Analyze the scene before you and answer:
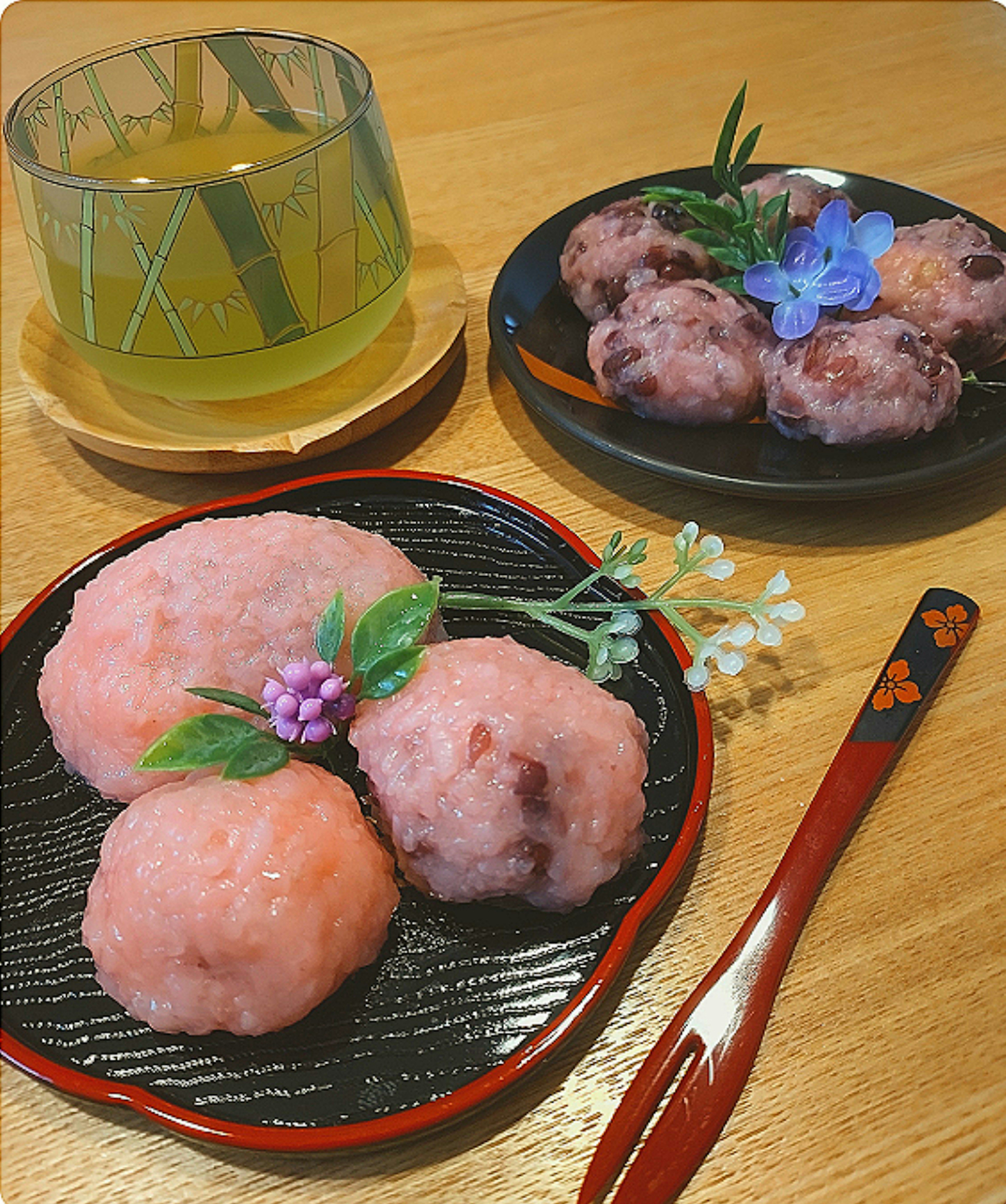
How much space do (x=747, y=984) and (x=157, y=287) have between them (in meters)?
0.83

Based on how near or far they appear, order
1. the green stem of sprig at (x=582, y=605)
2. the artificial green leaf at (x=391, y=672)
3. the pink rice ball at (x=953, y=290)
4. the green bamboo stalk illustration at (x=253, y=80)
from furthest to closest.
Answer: the green bamboo stalk illustration at (x=253, y=80)
the pink rice ball at (x=953, y=290)
the green stem of sprig at (x=582, y=605)
the artificial green leaf at (x=391, y=672)

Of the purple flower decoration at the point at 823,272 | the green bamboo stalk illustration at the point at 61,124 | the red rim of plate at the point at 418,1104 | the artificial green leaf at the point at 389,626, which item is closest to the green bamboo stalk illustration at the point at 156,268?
the green bamboo stalk illustration at the point at 61,124

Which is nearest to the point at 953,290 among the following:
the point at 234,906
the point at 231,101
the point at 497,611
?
the point at 497,611

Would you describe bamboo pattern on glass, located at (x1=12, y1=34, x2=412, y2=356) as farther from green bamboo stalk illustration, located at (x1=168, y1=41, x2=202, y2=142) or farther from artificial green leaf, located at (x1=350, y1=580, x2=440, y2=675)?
artificial green leaf, located at (x1=350, y1=580, x2=440, y2=675)

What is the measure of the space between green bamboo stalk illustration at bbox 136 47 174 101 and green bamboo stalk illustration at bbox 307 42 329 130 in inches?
6.5

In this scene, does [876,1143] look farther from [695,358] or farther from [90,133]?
[90,133]

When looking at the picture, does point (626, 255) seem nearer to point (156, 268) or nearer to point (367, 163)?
point (367, 163)

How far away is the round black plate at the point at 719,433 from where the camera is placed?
3.32ft

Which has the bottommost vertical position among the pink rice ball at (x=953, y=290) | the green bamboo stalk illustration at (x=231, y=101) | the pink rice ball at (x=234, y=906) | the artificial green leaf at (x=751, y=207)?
the pink rice ball at (x=234, y=906)

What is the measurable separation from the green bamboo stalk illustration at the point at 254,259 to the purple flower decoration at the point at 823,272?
19.0 inches

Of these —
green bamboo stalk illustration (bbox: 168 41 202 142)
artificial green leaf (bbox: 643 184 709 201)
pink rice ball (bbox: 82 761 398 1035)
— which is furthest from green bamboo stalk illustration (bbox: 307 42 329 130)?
pink rice ball (bbox: 82 761 398 1035)

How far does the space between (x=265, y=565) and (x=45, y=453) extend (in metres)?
0.57

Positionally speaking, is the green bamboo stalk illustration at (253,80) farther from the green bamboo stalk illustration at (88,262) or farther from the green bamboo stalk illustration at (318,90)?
the green bamboo stalk illustration at (88,262)

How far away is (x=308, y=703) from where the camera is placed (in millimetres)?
765
